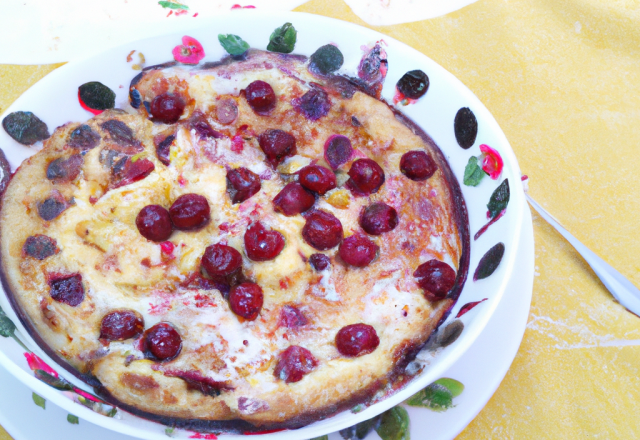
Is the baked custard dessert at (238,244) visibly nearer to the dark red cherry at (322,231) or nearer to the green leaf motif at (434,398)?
the dark red cherry at (322,231)

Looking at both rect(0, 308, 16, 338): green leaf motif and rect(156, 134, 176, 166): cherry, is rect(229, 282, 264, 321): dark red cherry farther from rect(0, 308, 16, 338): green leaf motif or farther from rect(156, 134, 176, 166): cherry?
rect(0, 308, 16, 338): green leaf motif

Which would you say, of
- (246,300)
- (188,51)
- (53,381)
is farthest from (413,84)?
(53,381)

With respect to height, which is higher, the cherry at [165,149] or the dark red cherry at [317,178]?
the cherry at [165,149]

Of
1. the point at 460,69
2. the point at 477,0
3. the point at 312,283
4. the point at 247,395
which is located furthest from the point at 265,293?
the point at 477,0

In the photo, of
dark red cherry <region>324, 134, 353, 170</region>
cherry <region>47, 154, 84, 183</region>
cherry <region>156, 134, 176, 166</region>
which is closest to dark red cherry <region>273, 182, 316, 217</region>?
dark red cherry <region>324, 134, 353, 170</region>

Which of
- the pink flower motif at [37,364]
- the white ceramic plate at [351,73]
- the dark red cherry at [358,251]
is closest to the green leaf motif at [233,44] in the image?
the white ceramic plate at [351,73]

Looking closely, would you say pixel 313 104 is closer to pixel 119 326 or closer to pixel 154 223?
pixel 154 223
